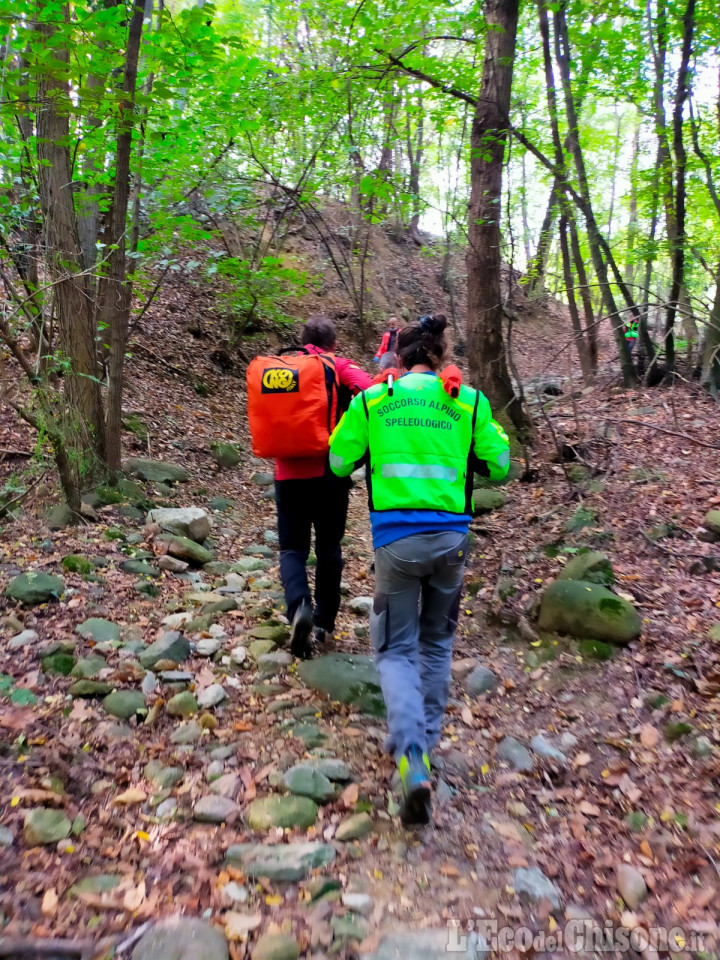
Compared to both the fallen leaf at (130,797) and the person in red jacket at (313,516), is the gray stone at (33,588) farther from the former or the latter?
the fallen leaf at (130,797)

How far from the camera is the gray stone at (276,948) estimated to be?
199cm

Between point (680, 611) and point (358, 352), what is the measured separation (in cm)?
1044

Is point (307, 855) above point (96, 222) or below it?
below

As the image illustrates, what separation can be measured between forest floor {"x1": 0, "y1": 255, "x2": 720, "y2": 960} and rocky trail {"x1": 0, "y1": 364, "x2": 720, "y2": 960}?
0.04 ft

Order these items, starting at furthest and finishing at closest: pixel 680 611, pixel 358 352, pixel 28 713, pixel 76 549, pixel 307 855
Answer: pixel 358 352 → pixel 76 549 → pixel 680 611 → pixel 28 713 → pixel 307 855

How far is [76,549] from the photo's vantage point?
4.86 meters

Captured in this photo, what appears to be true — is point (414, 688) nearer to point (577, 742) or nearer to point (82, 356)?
point (577, 742)

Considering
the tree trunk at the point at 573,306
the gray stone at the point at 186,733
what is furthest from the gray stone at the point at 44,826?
the tree trunk at the point at 573,306

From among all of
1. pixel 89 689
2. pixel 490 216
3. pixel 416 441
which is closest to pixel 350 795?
pixel 89 689

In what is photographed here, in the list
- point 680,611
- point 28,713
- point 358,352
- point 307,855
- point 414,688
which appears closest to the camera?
point 307,855

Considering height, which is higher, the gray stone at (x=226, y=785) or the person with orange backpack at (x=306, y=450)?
the person with orange backpack at (x=306, y=450)

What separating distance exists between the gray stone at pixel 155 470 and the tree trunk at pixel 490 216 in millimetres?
3701

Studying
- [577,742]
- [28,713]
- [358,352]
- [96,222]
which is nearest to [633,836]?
[577,742]

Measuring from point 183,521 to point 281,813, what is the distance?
355 cm
